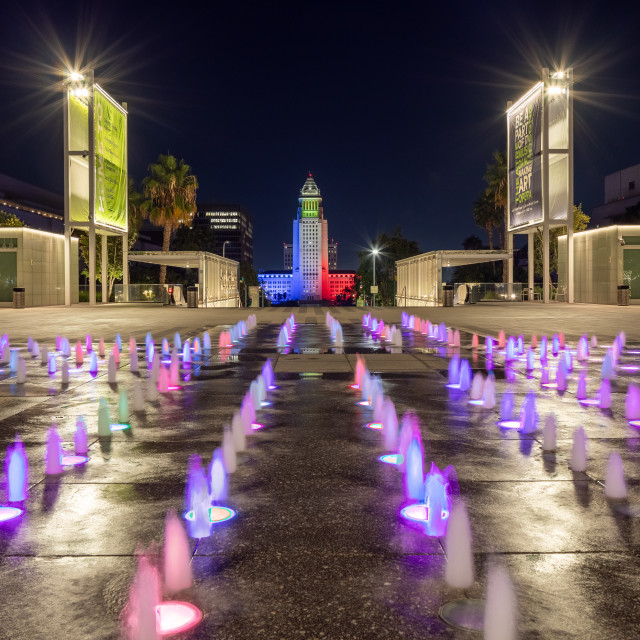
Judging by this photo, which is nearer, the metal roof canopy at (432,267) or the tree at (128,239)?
the metal roof canopy at (432,267)

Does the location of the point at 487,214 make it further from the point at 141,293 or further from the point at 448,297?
the point at 141,293

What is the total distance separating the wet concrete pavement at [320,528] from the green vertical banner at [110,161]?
112 ft

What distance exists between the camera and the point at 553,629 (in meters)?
2.76

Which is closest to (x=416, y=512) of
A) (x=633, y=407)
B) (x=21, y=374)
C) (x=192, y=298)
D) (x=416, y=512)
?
(x=416, y=512)

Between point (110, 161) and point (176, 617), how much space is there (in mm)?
42054

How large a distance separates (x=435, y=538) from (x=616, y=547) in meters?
0.94

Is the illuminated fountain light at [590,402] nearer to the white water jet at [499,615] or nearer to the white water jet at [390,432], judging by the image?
the white water jet at [390,432]

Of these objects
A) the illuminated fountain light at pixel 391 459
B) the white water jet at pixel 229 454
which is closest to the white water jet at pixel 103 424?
the white water jet at pixel 229 454

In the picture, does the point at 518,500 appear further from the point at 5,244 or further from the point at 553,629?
the point at 5,244

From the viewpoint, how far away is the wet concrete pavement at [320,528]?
288 cm

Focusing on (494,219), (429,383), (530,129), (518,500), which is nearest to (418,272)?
(494,219)

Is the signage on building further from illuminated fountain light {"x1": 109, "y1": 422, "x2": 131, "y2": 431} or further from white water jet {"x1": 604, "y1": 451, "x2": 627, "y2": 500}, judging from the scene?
white water jet {"x1": 604, "y1": 451, "x2": 627, "y2": 500}

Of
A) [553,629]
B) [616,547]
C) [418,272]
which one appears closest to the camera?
[553,629]

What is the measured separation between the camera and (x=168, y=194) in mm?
53594
